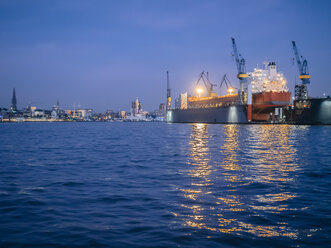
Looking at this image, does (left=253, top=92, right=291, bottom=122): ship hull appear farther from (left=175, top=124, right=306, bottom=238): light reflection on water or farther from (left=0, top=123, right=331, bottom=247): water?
(left=0, top=123, right=331, bottom=247): water

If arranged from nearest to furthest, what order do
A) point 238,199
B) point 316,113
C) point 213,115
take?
point 238,199
point 316,113
point 213,115

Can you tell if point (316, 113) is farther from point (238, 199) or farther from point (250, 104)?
point (238, 199)

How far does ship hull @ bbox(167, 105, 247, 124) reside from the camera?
12825 cm

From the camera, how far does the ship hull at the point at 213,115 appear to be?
5049 inches

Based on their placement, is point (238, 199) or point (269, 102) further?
point (269, 102)

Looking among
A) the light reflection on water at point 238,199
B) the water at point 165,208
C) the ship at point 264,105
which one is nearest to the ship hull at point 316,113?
the ship at point 264,105

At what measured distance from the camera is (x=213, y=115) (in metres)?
145

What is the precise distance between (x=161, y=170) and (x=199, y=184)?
4.81m

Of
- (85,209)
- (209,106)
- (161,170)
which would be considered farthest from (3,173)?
(209,106)

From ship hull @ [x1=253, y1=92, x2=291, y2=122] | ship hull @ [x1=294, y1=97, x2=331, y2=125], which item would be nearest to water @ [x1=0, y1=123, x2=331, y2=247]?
ship hull @ [x1=294, y1=97, x2=331, y2=125]

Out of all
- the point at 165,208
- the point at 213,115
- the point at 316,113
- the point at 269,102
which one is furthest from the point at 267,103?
the point at 165,208

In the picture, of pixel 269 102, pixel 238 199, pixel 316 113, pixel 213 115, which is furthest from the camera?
pixel 213 115

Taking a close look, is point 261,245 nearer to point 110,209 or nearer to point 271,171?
point 110,209

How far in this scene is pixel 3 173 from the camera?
17812mm
